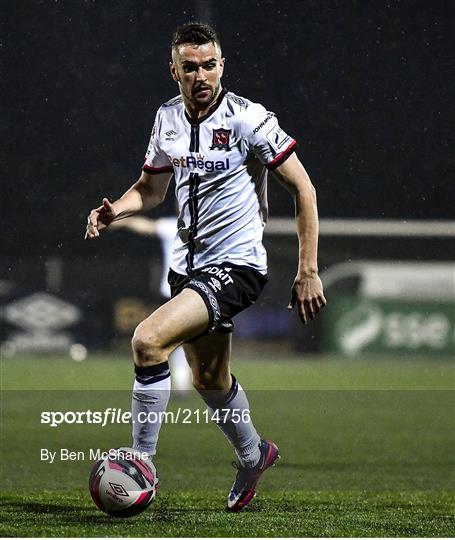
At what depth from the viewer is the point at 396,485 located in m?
6.53

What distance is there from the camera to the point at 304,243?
4.87 meters

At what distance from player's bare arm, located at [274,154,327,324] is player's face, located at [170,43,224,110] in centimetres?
47

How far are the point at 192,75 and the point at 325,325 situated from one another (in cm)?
1247

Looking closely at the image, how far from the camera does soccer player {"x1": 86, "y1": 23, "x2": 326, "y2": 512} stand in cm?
483

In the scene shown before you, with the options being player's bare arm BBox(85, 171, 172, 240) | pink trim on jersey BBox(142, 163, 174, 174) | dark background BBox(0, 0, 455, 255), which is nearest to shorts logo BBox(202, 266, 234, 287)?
player's bare arm BBox(85, 171, 172, 240)

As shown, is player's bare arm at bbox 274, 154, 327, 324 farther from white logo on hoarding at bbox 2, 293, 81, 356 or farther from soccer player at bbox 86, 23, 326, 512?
white logo on hoarding at bbox 2, 293, 81, 356

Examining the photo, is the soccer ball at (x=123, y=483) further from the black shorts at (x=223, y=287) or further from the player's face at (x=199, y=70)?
the player's face at (x=199, y=70)

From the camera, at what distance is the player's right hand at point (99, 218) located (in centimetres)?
490

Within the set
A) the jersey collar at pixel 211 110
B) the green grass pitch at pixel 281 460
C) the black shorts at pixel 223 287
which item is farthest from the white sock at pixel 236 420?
the jersey collar at pixel 211 110

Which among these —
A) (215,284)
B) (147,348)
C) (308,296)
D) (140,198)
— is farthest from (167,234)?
(147,348)

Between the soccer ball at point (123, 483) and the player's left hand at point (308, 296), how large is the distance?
0.92 m

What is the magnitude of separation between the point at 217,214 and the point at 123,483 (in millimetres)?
1296

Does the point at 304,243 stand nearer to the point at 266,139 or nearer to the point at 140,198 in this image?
the point at 266,139

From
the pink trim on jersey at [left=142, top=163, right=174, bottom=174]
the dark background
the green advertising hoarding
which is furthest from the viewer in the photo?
the green advertising hoarding
